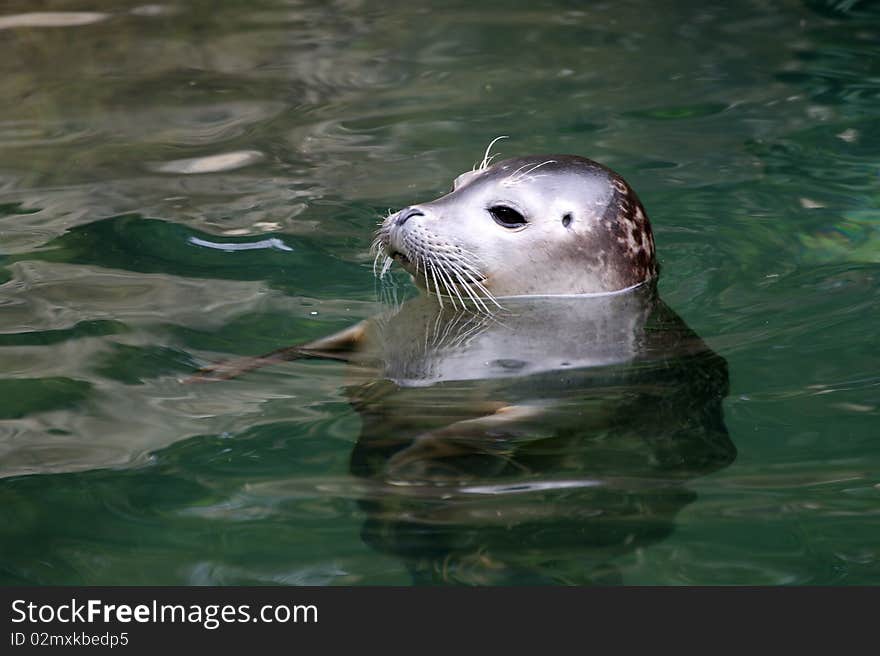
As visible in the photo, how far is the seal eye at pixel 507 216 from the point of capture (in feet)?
15.6

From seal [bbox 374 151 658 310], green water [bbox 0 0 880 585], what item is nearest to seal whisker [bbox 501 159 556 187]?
seal [bbox 374 151 658 310]

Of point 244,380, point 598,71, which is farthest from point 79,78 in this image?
point 244,380

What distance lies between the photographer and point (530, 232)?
15.6ft

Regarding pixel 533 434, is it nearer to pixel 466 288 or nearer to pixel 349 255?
pixel 466 288

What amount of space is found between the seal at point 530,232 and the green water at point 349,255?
0.35m

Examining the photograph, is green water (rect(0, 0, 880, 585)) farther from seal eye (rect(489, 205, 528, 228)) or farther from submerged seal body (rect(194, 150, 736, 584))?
seal eye (rect(489, 205, 528, 228))

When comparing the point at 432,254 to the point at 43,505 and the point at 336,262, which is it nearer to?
the point at 336,262

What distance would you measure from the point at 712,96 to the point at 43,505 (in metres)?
5.23

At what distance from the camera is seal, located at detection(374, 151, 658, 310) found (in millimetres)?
4660

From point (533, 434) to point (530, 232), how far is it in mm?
1133

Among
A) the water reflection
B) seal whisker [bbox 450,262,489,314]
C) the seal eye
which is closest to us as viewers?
the water reflection

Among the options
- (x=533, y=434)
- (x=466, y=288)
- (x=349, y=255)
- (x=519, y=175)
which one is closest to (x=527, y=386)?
(x=533, y=434)

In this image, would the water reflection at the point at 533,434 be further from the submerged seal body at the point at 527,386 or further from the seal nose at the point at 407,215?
the seal nose at the point at 407,215

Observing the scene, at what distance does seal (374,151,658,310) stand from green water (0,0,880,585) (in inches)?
13.8
